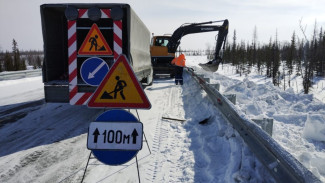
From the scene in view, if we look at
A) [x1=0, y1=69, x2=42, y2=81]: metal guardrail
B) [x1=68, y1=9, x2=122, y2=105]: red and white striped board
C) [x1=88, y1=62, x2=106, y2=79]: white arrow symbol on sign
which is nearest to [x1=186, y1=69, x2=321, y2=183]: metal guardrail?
[x1=88, y1=62, x2=106, y2=79]: white arrow symbol on sign

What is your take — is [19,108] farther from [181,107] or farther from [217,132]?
[217,132]

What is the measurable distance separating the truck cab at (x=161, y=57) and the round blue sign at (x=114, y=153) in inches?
566

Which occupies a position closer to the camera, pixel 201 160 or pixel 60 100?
pixel 201 160

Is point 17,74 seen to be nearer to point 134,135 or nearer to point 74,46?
point 74,46

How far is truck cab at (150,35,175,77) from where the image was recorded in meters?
17.4

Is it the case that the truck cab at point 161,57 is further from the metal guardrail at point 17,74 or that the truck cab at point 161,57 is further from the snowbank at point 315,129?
the snowbank at point 315,129

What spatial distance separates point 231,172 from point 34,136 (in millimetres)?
3950

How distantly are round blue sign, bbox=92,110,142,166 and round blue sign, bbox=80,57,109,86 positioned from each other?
1.84 meters

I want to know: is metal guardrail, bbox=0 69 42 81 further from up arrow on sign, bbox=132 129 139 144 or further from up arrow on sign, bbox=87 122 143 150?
up arrow on sign, bbox=132 129 139 144

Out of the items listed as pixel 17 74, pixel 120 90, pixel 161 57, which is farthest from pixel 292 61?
pixel 120 90

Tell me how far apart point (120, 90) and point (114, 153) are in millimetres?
787

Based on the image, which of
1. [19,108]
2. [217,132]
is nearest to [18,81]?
[19,108]

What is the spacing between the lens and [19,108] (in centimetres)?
744

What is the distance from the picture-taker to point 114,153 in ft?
9.76
